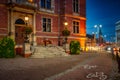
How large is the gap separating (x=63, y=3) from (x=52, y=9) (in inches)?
95.6

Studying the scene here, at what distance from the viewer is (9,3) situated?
21969 mm

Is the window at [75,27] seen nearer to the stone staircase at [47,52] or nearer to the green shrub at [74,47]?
the green shrub at [74,47]

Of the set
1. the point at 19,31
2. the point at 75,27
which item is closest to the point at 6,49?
the point at 19,31

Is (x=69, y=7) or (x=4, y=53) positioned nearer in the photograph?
(x=4, y=53)

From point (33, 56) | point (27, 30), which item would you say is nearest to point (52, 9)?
point (27, 30)

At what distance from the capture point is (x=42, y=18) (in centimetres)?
2662

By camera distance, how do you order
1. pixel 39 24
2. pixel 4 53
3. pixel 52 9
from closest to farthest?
pixel 4 53 < pixel 39 24 < pixel 52 9

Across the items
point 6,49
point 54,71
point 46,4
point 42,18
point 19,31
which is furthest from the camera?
point 46,4

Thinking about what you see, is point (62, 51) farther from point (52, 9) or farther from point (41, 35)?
point (52, 9)

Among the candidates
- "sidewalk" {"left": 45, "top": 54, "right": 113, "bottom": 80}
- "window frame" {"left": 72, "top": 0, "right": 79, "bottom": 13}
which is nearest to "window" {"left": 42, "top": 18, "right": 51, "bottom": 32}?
"window frame" {"left": 72, "top": 0, "right": 79, "bottom": 13}

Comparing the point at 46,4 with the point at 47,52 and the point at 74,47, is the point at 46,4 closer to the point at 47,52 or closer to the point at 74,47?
the point at 74,47

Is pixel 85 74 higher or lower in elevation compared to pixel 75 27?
lower

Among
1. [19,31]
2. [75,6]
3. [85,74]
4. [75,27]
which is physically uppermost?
[75,6]

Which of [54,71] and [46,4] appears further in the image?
[46,4]
